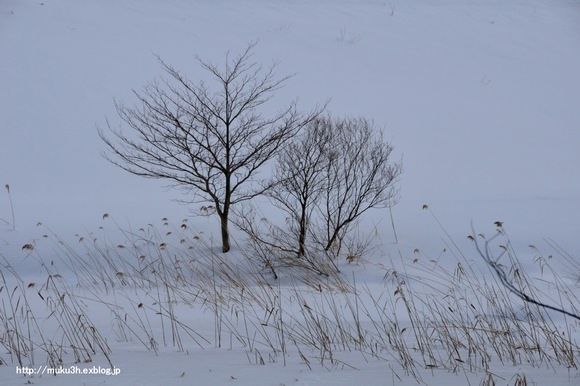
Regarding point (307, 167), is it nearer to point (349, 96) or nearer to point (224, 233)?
point (224, 233)

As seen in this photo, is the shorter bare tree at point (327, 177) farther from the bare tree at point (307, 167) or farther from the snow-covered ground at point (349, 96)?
the snow-covered ground at point (349, 96)

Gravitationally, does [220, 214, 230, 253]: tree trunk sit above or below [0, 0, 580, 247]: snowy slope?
below

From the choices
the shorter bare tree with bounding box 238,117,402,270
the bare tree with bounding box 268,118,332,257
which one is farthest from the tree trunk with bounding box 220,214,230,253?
the bare tree with bounding box 268,118,332,257

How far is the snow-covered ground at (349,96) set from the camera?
11.4 meters

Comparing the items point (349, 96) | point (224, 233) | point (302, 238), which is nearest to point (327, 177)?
point (302, 238)

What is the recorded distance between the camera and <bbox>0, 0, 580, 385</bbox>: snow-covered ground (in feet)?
37.5

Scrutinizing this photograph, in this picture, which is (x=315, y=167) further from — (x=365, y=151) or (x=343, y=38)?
(x=343, y=38)

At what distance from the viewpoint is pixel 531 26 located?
1071 inches

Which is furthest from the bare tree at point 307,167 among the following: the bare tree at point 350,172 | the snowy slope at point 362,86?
the snowy slope at point 362,86

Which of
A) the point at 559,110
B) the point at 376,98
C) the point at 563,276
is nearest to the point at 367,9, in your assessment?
the point at 376,98

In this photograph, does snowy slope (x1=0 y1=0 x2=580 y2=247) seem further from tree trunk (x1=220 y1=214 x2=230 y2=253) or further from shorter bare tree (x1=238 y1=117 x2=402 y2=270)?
tree trunk (x1=220 y1=214 x2=230 y2=253)

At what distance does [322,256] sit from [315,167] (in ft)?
4.97

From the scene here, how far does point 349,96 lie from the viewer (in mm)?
20625

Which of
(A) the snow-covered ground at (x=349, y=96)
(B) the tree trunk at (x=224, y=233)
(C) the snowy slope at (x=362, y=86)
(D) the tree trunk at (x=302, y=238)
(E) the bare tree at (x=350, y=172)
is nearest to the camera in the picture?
→ (D) the tree trunk at (x=302, y=238)
